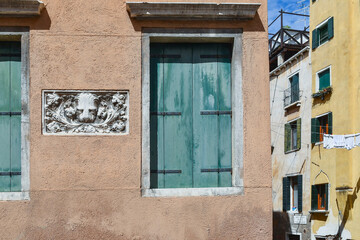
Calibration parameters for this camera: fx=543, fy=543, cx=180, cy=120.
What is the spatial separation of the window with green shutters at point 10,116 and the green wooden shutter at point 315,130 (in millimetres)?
19344

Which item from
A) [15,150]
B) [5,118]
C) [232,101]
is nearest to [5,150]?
[15,150]

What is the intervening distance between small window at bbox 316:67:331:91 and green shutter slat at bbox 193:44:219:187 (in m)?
17.9

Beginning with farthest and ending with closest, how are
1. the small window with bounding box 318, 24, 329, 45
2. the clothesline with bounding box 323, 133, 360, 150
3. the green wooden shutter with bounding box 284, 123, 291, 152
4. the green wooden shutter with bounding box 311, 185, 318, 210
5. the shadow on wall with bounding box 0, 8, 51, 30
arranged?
the green wooden shutter with bounding box 284, 123, 291, 152
the small window with bounding box 318, 24, 329, 45
the green wooden shutter with bounding box 311, 185, 318, 210
the clothesline with bounding box 323, 133, 360, 150
the shadow on wall with bounding box 0, 8, 51, 30

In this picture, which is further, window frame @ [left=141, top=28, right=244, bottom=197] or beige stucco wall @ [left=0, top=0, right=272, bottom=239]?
window frame @ [left=141, top=28, right=244, bottom=197]

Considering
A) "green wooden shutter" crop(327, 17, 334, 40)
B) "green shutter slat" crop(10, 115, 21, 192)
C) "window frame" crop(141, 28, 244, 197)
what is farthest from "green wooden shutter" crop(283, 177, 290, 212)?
"green shutter slat" crop(10, 115, 21, 192)

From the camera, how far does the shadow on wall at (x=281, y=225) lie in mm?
28808

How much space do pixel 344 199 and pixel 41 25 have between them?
58.5 ft

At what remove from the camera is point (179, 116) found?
7.39 metres

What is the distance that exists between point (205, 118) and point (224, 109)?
0.95 ft

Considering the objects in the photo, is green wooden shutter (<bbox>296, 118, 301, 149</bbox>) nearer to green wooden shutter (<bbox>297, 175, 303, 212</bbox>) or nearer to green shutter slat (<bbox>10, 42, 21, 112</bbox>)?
green wooden shutter (<bbox>297, 175, 303, 212</bbox>)

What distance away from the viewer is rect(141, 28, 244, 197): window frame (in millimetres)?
7078

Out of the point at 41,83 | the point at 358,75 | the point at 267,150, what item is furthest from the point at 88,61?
the point at 358,75

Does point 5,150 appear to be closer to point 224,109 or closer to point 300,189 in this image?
point 224,109

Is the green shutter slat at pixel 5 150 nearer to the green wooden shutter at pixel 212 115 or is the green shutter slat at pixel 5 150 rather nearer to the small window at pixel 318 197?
the green wooden shutter at pixel 212 115
